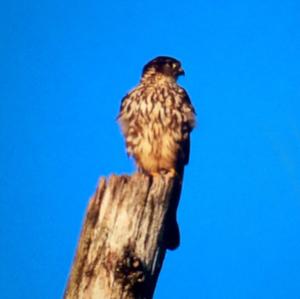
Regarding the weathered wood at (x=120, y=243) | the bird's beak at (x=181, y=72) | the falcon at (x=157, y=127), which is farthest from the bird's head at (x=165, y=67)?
the weathered wood at (x=120, y=243)

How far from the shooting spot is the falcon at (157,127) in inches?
253

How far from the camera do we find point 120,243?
10.4 ft

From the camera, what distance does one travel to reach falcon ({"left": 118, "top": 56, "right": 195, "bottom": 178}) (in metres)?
6.41

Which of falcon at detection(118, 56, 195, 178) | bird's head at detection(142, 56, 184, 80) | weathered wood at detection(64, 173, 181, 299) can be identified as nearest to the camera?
weathered wood at detection(64, 173, 181, 299)

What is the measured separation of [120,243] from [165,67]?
435 cm

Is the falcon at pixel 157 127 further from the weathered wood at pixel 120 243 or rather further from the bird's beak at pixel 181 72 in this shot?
the weathered wood at pixel 120 243

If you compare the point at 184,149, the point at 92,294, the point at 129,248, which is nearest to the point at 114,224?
the point at 129,248

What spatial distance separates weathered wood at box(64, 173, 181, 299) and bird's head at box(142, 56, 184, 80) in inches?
158

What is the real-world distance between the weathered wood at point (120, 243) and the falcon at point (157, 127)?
305 centimetres

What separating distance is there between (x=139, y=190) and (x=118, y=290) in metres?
0.51

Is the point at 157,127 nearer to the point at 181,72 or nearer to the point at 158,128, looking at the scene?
the point at 158,128

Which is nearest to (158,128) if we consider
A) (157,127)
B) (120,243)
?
(157,127)

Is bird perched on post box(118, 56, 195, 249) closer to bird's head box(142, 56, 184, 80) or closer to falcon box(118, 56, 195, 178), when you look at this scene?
falcon box(118, 56, 195, 178)

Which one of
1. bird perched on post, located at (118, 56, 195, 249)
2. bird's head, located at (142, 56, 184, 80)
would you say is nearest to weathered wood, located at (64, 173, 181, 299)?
bird perched on post, located at (118, 56, 195, 249)
